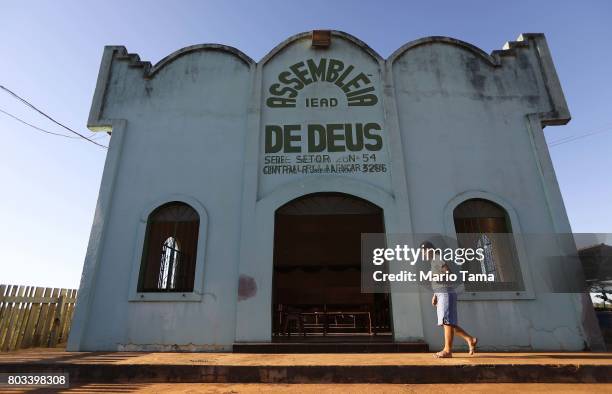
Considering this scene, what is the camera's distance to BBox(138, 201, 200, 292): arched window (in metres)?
7.08

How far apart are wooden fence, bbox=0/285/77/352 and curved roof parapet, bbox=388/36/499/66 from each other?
9.68m

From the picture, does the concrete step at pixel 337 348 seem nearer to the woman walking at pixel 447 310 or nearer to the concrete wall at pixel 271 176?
the concrete wall at pixel 271 176

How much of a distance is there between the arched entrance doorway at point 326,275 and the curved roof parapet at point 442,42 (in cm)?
443

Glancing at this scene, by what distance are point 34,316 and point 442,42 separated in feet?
37.4

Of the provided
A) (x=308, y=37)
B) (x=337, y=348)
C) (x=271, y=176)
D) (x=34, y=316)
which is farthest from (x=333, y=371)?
(x=308, y=37)

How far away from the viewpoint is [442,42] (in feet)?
28.3

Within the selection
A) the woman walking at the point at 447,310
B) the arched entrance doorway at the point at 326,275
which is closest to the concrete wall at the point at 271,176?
the woman walking at the point at 447,310

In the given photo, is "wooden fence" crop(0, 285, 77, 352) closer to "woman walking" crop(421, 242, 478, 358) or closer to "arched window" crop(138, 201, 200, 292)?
"arched window" crop(138, 201, 200, 292)

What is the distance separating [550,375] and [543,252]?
10.5 feet

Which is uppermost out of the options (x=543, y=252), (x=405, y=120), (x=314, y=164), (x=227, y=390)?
(x=405, y=120)

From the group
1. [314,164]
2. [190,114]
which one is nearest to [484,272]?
[314,164]

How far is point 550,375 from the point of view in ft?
14.0

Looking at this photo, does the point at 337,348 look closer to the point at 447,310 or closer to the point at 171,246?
the point at 447,310

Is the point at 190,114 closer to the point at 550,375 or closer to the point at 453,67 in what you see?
the point at 453,67
